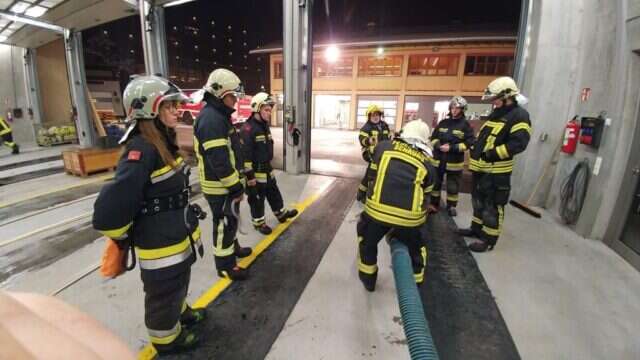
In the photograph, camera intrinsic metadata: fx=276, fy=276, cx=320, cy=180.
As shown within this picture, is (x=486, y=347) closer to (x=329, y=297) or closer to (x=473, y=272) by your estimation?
(x=473, y=272)

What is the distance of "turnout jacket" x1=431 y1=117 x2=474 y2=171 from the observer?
13.7ft

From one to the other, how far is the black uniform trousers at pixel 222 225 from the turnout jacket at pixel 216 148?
89 mm

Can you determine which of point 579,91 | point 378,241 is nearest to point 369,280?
point 378,241

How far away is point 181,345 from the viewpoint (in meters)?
1.91

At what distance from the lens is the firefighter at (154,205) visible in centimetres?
147

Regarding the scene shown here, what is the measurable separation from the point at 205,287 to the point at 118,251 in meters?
1.17

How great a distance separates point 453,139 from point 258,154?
2899 mm

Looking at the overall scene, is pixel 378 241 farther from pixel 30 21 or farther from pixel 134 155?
pixel 30 21

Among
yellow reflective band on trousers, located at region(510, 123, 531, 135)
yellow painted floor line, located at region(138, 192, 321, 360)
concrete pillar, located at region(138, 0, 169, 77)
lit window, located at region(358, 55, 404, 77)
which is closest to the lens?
yellow painted floor line, located at region(138, 192, 321, 360)

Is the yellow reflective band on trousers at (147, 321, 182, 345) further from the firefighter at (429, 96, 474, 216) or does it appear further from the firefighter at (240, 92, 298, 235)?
the firefighter at (429, 96, 474, 216)

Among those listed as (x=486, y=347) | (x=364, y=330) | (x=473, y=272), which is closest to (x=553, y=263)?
(x=473, y=272)

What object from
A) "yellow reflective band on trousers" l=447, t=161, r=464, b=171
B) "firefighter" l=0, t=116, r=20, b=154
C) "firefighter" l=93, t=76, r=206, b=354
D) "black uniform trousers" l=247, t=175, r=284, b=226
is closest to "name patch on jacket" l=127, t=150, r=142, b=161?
"firefighter" l=93, t=76, r=206, b=354

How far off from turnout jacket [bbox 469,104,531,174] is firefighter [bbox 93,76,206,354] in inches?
124

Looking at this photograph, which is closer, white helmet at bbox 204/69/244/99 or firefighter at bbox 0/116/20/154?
white helmet at bbox 204/69/244/99
